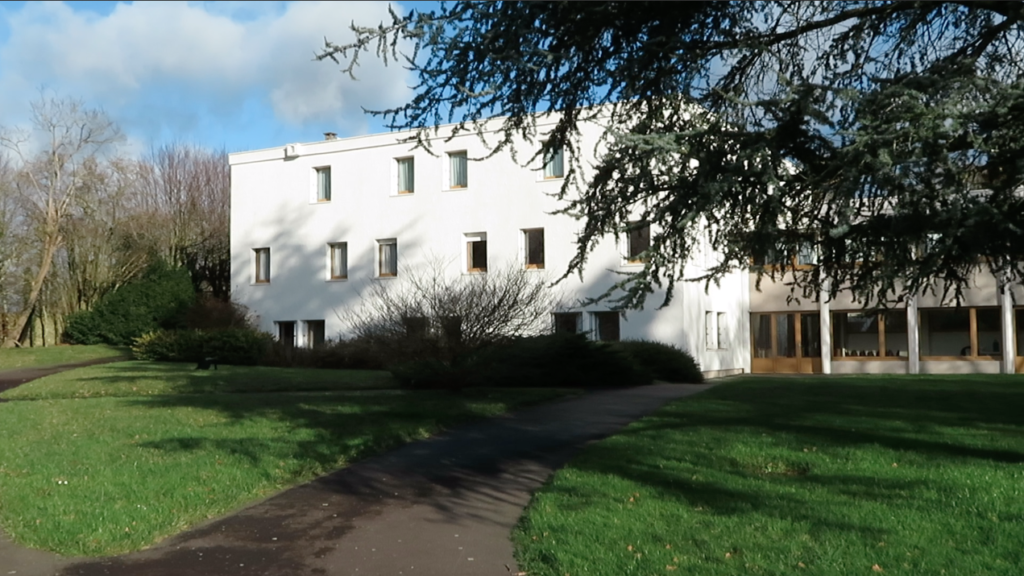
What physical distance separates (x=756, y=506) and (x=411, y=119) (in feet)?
18.9

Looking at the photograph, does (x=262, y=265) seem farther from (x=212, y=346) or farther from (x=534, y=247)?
(x=534, y=247)

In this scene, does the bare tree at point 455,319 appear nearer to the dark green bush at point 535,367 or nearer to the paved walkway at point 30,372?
the dark green bush at point 535,367

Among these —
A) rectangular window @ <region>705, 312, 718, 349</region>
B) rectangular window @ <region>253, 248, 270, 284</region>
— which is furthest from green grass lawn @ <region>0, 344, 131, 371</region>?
rectangular window @ <region>705, 312, 718, 349</region>

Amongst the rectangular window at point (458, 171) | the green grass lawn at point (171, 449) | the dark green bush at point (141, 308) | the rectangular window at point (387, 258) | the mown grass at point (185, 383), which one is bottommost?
the green grass lawn at point (171, 449)

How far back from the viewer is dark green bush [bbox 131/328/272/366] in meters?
32.8

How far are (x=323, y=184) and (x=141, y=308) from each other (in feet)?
32.1

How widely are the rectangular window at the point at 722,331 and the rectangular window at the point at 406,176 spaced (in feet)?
37.7

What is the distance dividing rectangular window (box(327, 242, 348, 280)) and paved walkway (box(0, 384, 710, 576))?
2552 centimetres

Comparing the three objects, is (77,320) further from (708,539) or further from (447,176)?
(708,539)

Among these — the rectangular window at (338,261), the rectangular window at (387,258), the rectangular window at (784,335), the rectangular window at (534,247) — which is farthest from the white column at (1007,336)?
the rectangular window at (338,261)

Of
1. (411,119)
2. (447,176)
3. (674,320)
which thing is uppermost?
(447,176)

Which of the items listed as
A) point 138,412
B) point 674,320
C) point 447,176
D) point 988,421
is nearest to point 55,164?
point 447,176

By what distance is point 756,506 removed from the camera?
803 centimetres

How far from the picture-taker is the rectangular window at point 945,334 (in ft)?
114
